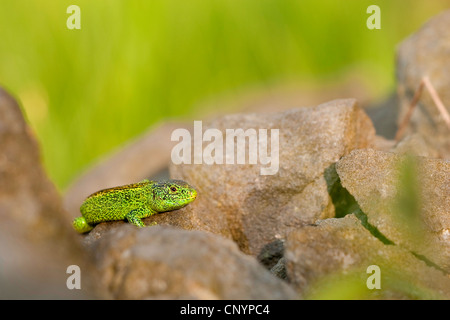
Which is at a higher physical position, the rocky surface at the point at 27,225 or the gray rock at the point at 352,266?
the rocky surface at the point at 27,225

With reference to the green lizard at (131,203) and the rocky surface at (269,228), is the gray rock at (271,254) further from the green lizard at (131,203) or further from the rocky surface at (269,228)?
the green lizard at (131,203)

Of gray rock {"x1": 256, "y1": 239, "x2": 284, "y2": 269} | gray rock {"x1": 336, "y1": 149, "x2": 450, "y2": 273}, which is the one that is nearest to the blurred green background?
gray rock {"x1": 256, "y1": 239, "x2": 284, "y2": 269}

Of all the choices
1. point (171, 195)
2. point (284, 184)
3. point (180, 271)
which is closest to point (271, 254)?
point (284, 184)
